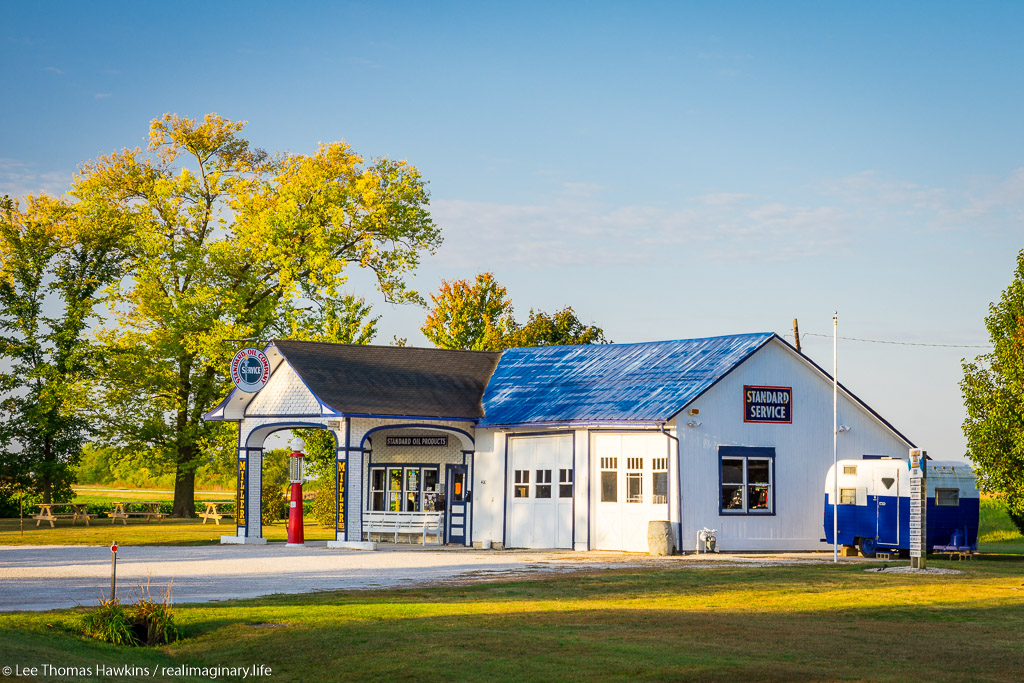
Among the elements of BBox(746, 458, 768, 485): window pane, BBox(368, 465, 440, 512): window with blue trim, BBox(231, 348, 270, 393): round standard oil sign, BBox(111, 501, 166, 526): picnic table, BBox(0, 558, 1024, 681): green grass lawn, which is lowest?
BBox(111, 501, 166, 526): picnic table

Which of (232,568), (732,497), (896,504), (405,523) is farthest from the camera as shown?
(405,523)

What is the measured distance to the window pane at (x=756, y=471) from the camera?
30984 millimetres

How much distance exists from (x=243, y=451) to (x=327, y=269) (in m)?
15.9

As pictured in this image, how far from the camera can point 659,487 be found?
30266 mm

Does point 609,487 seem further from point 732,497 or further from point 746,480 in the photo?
point 746,480

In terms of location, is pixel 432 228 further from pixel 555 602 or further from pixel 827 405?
pixel 555 602

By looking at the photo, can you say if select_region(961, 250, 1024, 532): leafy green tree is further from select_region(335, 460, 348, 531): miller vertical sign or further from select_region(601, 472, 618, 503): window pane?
select_region(335, 460, 348, 531): miller vertical sign

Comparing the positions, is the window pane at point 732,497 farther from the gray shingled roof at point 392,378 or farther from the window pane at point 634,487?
the gray shingled roof at point 392,378

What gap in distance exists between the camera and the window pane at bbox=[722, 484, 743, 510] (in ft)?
100

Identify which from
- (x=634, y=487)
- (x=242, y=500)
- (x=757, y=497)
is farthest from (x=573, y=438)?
(x=242, y=500)

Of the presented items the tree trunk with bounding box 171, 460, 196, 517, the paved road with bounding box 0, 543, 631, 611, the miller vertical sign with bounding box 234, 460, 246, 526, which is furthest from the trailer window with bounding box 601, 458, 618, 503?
the tree trunk with bounding box 171, 460, 196, 517

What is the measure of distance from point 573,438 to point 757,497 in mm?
4837

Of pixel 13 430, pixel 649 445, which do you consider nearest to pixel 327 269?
pixel 13 430

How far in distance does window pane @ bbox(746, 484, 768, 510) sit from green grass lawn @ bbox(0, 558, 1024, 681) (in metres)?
9.61
